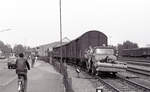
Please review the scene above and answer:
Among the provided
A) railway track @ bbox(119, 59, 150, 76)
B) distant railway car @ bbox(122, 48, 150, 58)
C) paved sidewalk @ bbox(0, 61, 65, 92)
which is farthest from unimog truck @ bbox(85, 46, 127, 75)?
distant railway car @ bbox(122, 48, 150, 58)

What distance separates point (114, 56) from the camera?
26.4 metres

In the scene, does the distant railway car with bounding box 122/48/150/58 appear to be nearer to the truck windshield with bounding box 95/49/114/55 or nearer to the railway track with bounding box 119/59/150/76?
the railway track with bounding box 119/59/150/76

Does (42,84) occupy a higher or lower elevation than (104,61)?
lower

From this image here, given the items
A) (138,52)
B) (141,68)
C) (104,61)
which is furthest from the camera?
(138,52)

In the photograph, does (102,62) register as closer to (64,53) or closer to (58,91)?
(58,91)

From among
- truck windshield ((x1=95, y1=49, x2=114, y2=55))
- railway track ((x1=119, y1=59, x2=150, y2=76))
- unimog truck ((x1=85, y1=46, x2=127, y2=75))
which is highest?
truck windshield ((x1=95, y1=49, x2=114, y2=55))

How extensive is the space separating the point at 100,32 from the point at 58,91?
1741 cm

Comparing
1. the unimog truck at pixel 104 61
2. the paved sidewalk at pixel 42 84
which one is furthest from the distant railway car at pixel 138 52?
the paved sidewalk at pixel 42 84

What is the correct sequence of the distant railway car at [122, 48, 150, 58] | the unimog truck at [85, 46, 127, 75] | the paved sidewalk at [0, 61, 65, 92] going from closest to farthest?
the paved sidewalk at [0, 61, 65, 92], the unimog truck at [85, 46, 127, 75], the distant railway car at [122, 48, 150, 58]

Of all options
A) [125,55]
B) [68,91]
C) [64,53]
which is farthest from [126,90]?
[125,55]

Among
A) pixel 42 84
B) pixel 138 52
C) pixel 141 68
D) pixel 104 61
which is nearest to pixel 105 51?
pixel 104 61

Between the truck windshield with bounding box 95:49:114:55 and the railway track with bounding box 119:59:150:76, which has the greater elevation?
the truck windshield with bounding box 95:49:114:55

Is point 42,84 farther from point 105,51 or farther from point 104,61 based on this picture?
point 105,51

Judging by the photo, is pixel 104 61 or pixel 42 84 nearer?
pixel 42 84
